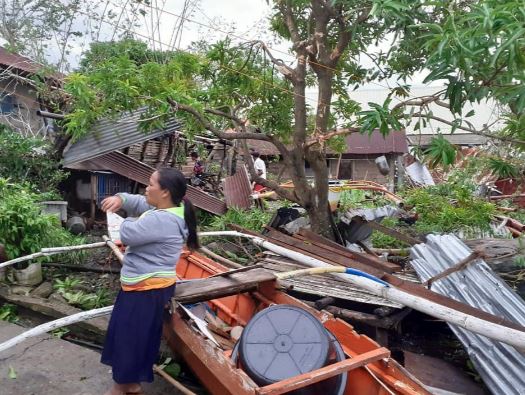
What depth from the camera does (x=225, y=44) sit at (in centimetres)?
619

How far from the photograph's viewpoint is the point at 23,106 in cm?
1127

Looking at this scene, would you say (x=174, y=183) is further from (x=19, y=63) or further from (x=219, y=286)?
(x=19, y=63)

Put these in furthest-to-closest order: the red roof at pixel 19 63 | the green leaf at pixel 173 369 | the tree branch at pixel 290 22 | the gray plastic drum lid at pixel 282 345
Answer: the red roof at pixel 19 63 → the tree branch at pixel 290 22 → the green leaf at pixel 173 369 → the gray plastic drum lid at pixel 282 345

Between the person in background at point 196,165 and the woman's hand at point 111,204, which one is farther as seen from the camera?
the person in background at point 196,165

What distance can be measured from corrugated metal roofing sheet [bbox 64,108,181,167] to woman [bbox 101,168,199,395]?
4.96 metres

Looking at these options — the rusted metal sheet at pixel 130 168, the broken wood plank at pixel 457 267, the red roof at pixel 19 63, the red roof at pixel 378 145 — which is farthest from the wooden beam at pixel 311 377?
the red roof at pixel 378 145

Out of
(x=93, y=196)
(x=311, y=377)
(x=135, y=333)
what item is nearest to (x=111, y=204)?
(x=135, y=333)

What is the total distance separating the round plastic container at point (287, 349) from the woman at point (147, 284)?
2.16ft

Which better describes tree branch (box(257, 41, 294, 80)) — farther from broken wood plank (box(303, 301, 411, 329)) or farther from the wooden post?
the wooden post

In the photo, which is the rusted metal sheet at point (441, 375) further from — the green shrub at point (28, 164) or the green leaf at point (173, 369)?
the green shrub at point (28, 164)

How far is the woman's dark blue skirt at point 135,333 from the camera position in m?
3.27

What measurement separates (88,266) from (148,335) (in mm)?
3466

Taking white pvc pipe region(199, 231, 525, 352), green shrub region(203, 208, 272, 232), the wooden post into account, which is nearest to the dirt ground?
white pvc pipe region(199, 231, 525, 352)

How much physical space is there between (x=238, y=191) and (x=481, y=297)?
21.2 ft
